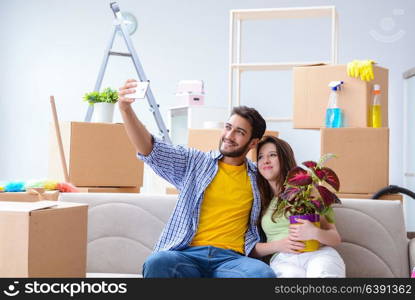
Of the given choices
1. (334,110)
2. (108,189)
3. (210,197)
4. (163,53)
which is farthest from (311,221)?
(163,53)

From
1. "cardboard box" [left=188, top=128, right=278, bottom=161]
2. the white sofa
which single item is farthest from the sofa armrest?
"cardboard box" [left=188, top=128, right=278, bottom=161]

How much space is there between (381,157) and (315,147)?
2707mm

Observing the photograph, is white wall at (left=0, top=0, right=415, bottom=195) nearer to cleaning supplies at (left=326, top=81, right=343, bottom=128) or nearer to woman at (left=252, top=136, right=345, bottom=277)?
cleaning supplies at (left=326, top=81, right=343, bottom=128)

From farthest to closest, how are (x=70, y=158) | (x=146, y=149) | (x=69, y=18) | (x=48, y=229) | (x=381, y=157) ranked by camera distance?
1. (x=69, y=18)
2. (x=70, y=158)
3. (x=381, y=157)
4. (x=146, y=149)
5. (x=48, y=229)

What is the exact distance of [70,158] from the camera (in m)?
3.41

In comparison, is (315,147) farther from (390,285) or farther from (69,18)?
(390,285)

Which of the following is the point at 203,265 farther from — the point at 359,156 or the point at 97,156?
the point at 97,156

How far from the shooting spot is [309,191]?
2174mm

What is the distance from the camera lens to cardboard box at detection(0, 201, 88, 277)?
162 centimetres

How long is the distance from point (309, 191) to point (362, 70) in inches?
53.2

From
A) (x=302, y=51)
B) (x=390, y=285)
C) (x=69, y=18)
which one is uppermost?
(x=69, y=18)

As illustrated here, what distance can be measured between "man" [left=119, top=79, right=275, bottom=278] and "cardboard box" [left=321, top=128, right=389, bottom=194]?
31.3 inches

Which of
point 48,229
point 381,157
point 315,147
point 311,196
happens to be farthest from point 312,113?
point 315,147

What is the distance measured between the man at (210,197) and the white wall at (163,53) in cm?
346
